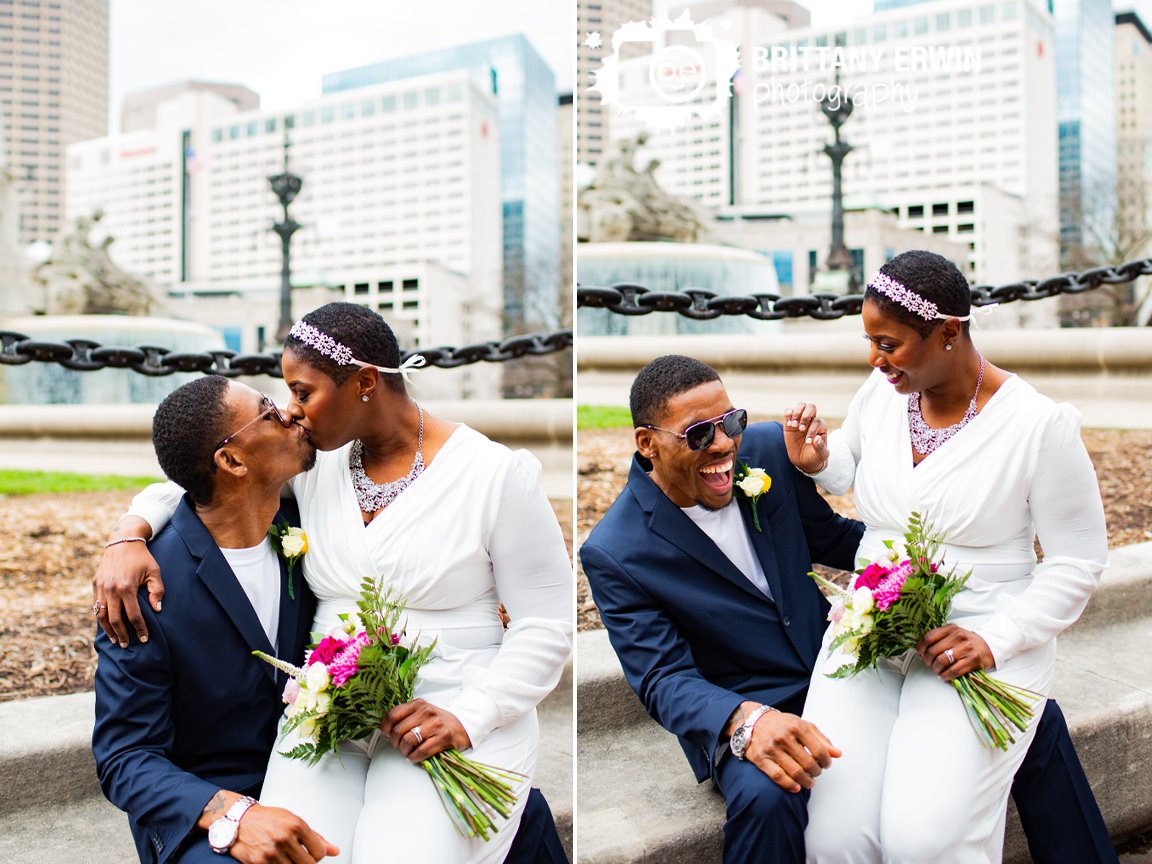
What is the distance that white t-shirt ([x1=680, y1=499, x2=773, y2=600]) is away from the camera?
312cm

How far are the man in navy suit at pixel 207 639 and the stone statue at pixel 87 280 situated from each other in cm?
1631

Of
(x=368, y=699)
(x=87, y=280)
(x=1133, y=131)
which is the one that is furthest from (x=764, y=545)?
(x=1133, y=131)

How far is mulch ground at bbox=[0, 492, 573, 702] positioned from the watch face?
223cm

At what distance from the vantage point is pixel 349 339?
2.76 m

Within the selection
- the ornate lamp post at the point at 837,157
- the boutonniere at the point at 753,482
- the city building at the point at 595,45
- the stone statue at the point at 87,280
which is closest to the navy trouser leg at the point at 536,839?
the boutonniere at the point at 753,482

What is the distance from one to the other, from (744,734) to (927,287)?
1250 mm

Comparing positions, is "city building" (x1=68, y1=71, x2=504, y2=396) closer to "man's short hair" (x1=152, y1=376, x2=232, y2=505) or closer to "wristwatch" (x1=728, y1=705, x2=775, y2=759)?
"man's short hair" (x1=152, y1=376, x2=232, y2=505)

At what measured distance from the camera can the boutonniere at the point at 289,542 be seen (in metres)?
2.75

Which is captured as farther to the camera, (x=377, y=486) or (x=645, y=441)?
(x=645, y=441)

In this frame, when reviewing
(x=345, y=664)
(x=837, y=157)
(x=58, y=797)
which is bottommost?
(x=58, y=797)

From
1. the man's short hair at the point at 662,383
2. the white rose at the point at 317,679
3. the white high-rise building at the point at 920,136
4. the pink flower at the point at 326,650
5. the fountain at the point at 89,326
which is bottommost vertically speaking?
the white rose at the point at 317,679

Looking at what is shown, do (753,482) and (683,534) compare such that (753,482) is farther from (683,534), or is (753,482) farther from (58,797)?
(58,797)

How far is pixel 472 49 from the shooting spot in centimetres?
5191

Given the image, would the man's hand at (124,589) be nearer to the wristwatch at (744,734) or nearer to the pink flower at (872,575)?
the wristwatch at (744,734)
